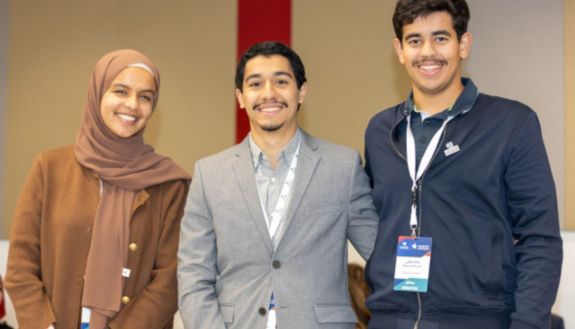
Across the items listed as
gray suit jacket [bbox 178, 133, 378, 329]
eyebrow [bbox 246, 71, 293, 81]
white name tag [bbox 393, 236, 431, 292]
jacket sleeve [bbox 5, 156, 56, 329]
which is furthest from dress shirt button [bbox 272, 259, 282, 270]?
jacket sleeve [bbox 5, 156, 56, 329]

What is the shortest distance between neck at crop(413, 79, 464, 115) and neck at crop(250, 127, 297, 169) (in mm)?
531

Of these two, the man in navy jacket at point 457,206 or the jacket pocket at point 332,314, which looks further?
the jacket pocket at point 332,314

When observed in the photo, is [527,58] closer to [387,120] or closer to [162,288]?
[387,120]

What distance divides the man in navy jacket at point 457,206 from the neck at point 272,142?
1.37 ft

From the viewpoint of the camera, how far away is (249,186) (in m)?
2.34

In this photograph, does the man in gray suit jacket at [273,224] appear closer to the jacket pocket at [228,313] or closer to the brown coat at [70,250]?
the jacket pocket at [228,313]

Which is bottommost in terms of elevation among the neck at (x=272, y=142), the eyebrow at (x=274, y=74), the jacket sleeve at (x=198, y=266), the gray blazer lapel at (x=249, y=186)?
the jacket sleeve at (x=198, y=266)

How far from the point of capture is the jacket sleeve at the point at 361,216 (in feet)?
7.50

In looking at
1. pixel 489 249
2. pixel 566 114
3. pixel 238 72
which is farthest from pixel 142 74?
pixel 566 114

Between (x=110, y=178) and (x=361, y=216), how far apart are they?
98 cm

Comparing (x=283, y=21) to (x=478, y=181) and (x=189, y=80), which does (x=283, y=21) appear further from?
(x=478, y=181)

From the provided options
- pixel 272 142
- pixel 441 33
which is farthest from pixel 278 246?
pixel 441 33

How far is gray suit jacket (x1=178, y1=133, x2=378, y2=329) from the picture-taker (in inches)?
87.2

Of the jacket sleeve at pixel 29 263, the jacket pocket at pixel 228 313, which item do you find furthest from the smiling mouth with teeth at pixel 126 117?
the jacket pocket at pixel 228 313
